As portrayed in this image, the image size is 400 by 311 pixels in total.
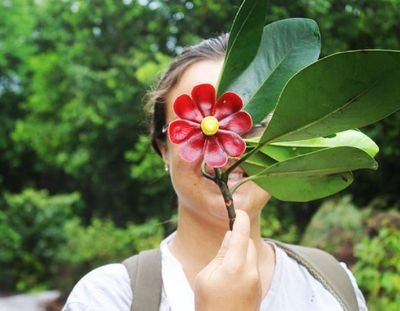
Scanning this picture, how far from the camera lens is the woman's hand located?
0.74m

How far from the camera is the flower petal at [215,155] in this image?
30.0 inches

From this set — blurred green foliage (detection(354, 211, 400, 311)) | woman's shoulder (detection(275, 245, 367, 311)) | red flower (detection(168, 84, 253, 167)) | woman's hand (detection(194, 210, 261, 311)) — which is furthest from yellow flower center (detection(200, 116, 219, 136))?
blurred green foliage (detection(354, 211, 400, 311))

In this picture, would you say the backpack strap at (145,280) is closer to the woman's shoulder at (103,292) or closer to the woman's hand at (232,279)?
the woman's shoulder at (103,292)

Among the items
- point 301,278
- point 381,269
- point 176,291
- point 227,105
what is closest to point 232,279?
point 227,105

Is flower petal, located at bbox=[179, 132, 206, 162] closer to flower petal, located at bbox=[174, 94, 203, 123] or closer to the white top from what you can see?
flower petal, located at bbox=[174, 94, 203, 123]

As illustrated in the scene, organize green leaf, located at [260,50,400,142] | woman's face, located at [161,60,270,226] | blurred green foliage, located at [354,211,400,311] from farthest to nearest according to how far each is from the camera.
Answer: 1. blurred green foliage, located at [354,211,400,311]
2. woman's face, located at [161,60,270,226]
3. green leaf, located at [260,50,400,142]

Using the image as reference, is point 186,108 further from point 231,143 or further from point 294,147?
point 294,147

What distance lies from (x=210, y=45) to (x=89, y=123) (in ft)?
28.9

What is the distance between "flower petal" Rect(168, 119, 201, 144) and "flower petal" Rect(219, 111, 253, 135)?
34 millimetres

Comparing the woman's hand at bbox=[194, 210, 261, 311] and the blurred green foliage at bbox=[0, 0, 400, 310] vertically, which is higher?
the woman's hand at bbox=[194, 210, 261, 311]

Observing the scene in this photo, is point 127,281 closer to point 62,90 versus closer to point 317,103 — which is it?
point 317,103

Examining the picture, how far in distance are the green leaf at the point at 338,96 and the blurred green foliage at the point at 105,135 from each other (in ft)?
3.39

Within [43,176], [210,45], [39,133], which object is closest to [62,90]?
[39,133]

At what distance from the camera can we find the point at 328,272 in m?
1.32
